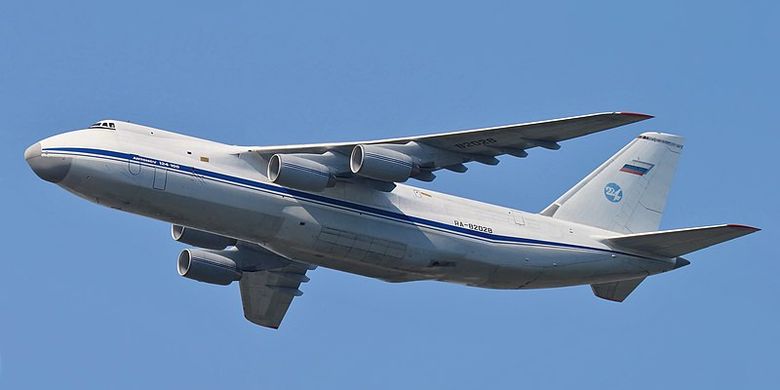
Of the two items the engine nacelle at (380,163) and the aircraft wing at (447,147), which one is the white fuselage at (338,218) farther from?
the engine nacelle at (380,163)

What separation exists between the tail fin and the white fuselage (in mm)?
793

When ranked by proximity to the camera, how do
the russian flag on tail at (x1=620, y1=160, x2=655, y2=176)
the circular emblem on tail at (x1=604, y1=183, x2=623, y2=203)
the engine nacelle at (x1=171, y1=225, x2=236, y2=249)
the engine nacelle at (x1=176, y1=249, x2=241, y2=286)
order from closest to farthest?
the engine nacelle at (x1=171, y1=225, x2=236, y2=249), the engine nacelle at (x1=176, y1=249, x2=241, y2=286), the circular emblem on tail at (x1=604, y1=183, x2=623, y2=203), the russian flag on tail at (x1=620, y1=160, x2=655, y2=176)

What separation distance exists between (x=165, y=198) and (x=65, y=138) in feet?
7.58

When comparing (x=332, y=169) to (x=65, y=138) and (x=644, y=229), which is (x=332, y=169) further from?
(x=644, y=229)

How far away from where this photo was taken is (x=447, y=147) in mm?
27984

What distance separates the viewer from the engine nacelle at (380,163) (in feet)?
88.6

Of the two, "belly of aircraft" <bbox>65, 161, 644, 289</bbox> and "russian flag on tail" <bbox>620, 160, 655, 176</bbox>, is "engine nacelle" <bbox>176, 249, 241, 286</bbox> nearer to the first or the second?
"belly of aircraft" <bbox>65, 161, 644, 289</bbox>

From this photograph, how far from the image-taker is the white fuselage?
86.7 feet

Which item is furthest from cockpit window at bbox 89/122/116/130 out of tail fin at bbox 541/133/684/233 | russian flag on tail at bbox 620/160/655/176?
russian flag on tail at bbox 620/160/655/176

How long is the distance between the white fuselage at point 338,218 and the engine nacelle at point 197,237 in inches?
112

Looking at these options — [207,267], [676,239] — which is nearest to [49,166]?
[207,267]

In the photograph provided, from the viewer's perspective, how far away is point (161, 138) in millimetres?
27141

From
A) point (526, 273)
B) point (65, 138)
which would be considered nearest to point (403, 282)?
point (526, 273)

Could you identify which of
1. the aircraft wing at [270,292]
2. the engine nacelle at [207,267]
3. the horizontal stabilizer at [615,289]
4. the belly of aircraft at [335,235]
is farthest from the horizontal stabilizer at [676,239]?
the engine nacelle at [207,267]
